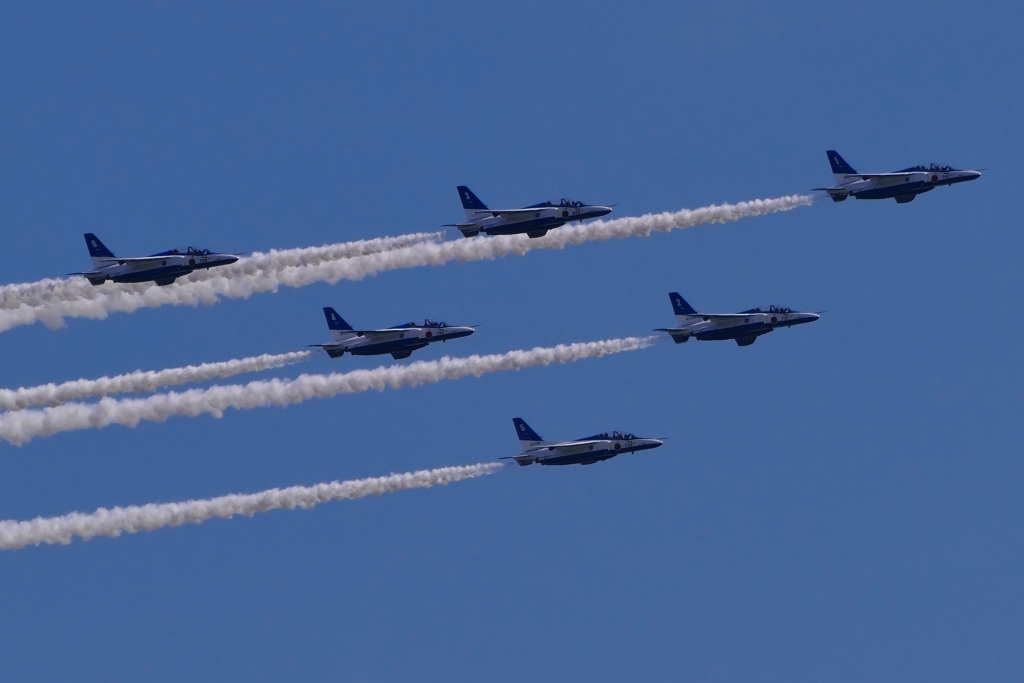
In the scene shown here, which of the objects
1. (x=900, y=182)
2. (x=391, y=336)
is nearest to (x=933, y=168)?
(x=900, y=182)

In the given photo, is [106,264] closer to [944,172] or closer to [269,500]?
[269,500]

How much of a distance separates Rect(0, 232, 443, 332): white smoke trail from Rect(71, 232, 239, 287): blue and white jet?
4701mm

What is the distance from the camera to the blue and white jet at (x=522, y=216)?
83938mm

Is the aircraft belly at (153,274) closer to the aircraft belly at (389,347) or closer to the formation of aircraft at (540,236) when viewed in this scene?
the formation of aircraft at (540,236)

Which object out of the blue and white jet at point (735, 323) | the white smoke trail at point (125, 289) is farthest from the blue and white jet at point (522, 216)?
the blue and white jet at point (735, 323)

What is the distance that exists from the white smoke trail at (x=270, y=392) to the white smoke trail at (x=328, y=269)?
613cm

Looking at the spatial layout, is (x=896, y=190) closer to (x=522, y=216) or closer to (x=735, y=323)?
(x=735, y=323)

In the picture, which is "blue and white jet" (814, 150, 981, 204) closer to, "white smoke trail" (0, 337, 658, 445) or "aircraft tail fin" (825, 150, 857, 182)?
"aircraft tail fin" (825, 150, 857, 182)

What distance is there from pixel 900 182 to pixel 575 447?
24655 mm

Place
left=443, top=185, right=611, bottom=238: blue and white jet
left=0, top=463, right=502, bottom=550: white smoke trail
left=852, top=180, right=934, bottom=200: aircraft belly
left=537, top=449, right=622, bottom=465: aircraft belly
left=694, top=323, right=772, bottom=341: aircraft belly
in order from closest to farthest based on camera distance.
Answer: left=0, top=463, right=502, bottom=550: white smoke trail
left=443, top=185, right=611, bottom=238: blue and white jet
left=537, top=449, right=622, bottom=465: aircraft belly
left=694, top=323, right=772, bottom=341: aircraft belly
left=852, top=180, right=934, bottom=200: aircraft belly

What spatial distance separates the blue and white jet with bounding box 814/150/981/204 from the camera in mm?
88500

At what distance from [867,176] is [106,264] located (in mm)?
43769

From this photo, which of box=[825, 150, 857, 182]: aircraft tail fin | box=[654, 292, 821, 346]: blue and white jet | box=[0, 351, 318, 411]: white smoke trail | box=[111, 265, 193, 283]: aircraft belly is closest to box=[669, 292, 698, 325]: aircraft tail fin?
box=[654, 292, 821, 346]: blue and white jet

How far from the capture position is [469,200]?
280 feet
